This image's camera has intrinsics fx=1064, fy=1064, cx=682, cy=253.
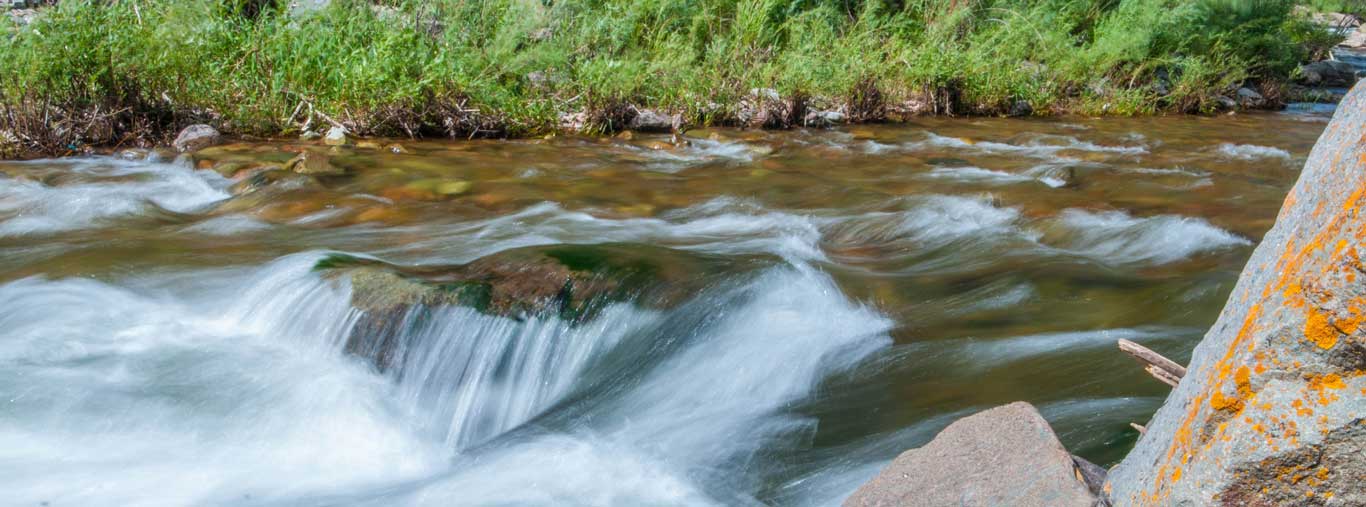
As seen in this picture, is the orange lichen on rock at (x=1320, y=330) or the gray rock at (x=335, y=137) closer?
the orange lichen on rock at (x=1320, y=330)

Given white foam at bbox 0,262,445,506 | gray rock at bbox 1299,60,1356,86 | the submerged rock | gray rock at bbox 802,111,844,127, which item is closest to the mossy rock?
the submerged rock

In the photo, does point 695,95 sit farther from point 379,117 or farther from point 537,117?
point 379,117

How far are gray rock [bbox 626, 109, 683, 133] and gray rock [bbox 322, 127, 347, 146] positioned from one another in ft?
7.94

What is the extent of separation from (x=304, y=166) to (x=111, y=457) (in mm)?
3517

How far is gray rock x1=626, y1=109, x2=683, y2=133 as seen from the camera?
353 inches

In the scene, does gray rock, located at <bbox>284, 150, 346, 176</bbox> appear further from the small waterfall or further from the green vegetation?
the small waterfall

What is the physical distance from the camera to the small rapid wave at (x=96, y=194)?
529cm

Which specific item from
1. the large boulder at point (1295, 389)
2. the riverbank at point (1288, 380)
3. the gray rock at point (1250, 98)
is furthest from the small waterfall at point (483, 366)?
the gray rock at point (1250, 98)

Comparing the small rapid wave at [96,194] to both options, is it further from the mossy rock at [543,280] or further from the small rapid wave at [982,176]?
the small rapid wave at [982,176]

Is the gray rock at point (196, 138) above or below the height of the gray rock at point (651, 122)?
above

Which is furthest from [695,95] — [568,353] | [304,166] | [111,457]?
[111,457]

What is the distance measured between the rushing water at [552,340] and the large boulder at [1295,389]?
1.15 meters

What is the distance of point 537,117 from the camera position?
8.40 m

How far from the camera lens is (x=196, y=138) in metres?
7.12
